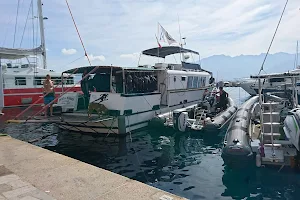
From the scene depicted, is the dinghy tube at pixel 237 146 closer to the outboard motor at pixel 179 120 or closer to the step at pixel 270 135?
the step at pixel 270 135

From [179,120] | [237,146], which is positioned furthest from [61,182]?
[179,120]

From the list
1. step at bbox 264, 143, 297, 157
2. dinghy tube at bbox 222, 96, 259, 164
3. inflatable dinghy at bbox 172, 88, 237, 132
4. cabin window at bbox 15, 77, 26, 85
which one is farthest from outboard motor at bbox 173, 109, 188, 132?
cabin window at bbox 15, 77, 26, 85

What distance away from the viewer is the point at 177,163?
7.34 meters

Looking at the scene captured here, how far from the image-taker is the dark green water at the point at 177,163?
548cm

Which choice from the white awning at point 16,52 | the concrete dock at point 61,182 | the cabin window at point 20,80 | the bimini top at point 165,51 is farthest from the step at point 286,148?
the cabin window at point 20,80

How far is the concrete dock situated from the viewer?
11.4ft

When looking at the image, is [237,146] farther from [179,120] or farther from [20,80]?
[20,80]

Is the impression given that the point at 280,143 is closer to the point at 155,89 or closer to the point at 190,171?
the point at 190,171

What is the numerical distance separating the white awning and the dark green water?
6.74 m

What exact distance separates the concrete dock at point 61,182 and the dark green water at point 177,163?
201 cm

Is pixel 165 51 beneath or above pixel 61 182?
above

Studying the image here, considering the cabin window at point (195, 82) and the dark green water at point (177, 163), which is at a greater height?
the cabin window at point (195, 82)

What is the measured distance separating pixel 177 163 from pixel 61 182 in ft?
13.6

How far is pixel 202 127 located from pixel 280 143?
175 inches
